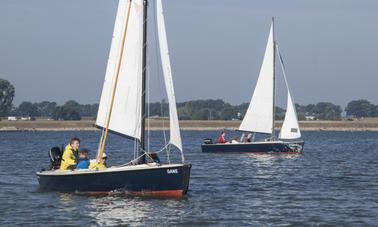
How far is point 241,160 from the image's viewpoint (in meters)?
55.2

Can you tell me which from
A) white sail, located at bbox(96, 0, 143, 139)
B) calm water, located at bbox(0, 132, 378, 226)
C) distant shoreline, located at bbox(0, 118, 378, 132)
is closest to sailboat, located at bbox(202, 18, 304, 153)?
calm water, located at bbox(0, 132, 378, 226)

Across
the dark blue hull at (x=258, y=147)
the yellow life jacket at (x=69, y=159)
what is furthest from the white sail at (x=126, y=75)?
the dark blue hull at (x=258, y=147)

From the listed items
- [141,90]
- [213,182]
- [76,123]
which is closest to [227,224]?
[141,90]

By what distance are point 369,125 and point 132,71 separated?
16295cm

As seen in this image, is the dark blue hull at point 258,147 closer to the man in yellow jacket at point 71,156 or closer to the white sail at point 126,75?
the white sail at point 126,75

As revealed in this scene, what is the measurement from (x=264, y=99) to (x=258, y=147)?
405cm

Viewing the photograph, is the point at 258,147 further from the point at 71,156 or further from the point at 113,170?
the point at 113,170

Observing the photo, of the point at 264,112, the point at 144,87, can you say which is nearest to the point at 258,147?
the point at 264,112

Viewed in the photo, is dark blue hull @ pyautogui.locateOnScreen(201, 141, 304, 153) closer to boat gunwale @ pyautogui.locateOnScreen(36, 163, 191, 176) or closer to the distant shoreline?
boat gunwale @ pyautogui.locateOnScreen(36, 163, 191, 176)

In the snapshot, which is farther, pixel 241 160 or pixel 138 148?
pixel 241 160

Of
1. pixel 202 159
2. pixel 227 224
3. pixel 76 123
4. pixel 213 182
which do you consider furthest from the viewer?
pixel 76 123

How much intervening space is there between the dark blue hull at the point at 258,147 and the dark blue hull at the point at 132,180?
99.2ft

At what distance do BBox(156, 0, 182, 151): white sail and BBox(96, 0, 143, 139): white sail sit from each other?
63cm

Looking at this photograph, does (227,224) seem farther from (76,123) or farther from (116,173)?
(76,123)
